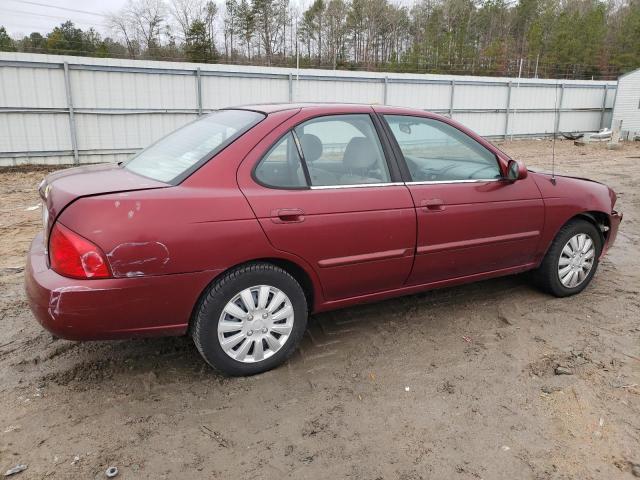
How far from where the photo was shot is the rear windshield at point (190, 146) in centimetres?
297

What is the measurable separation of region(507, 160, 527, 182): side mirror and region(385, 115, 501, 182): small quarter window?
0.08 m

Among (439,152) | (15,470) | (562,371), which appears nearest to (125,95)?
(439,152)

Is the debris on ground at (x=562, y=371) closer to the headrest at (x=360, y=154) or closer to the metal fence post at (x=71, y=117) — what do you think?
the headrest at (x=360, y=154)

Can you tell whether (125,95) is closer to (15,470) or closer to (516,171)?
(516,171)

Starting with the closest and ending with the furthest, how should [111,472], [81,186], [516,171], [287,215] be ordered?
1. [111,472]
2. [81,186]
3. [287,215]
4. [516,171]

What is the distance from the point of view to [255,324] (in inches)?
118

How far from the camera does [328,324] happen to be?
3852mm

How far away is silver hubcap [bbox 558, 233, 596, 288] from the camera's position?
169 inches

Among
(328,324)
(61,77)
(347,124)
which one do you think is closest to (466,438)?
(328,324)

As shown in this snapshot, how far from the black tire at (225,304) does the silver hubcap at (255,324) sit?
0.03 m

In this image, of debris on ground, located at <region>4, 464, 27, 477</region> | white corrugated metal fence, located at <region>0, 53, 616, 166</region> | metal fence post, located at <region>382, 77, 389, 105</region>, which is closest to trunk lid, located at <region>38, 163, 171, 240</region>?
debris on ground, located at <region>4, 464, 27, 477</region>

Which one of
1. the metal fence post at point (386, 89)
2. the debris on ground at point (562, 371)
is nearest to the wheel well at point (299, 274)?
the debris on ground at point (562, 371)

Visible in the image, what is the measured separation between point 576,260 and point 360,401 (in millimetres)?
2564

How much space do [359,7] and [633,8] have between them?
25.9m
